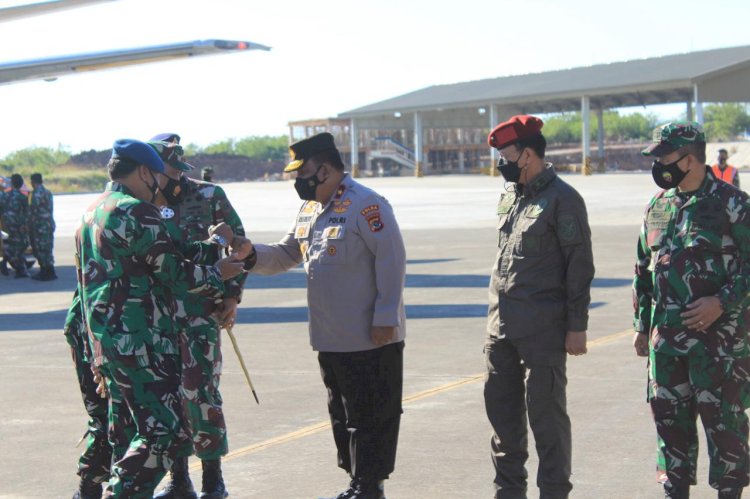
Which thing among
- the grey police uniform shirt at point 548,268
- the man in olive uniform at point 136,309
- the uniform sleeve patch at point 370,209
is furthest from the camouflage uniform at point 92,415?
the grey police uniform shirt at point 548,268

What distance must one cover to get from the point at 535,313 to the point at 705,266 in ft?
2.91

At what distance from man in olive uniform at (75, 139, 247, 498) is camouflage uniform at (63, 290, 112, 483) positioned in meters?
0.80

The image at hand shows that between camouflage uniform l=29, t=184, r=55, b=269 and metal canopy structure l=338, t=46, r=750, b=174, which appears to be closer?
camouflage uniform l=29, t=184, r=55, b=269

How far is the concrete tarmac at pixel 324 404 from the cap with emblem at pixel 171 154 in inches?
76.4

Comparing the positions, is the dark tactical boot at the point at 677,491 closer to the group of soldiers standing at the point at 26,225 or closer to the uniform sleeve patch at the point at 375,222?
the uniform sleeve patch at the point at 375,222

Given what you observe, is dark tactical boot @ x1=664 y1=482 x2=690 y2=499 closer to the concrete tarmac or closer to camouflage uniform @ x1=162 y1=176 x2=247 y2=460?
the concrete tarmac

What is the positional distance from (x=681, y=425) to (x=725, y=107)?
13852 cm

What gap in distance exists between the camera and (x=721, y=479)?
5766mm

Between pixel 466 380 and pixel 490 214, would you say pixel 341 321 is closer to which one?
pixel 466 380

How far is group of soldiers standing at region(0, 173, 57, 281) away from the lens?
21.2 m

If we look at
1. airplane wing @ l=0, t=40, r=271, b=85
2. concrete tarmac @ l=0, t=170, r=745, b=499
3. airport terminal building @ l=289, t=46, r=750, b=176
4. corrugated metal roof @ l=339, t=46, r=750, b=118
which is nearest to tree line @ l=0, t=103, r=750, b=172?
airport terminal building @ l=289, t=46, r=750, b=176

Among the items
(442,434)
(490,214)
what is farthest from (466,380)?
(490,214)

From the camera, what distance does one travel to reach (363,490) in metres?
6.26

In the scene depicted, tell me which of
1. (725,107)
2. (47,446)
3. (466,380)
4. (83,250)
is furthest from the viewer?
(725,107)
